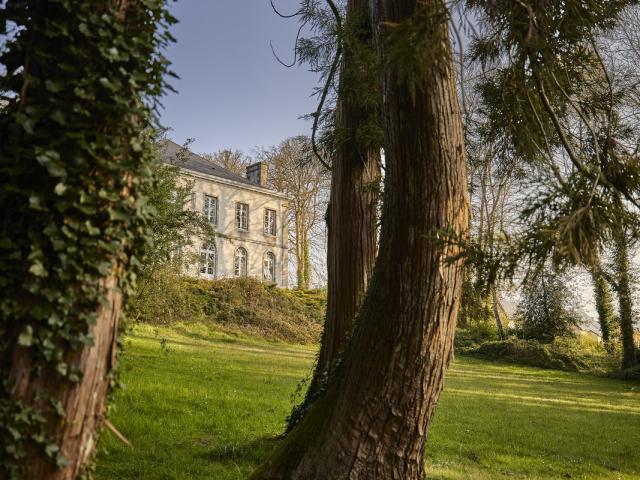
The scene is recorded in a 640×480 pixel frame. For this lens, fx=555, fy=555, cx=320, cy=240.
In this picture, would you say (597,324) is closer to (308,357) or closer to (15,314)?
(308,357)

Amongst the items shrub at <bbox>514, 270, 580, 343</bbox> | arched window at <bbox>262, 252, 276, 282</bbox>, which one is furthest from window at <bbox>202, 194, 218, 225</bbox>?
shrub at <bbox>514, 270, 580, 343</bbox>

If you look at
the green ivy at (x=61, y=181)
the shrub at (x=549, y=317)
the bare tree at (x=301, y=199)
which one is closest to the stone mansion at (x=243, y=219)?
the bare tree at (x=301, y=199)

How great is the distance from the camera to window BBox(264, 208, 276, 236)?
107ft

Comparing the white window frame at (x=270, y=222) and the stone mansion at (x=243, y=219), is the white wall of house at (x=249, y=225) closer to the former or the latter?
the stone mansion at (x=243, y=219)

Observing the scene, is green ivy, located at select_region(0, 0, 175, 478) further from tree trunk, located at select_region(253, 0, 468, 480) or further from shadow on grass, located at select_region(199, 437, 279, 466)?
shadow on grass, located at select_region(199, 437, 279, 466)

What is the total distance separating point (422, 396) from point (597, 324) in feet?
73.3

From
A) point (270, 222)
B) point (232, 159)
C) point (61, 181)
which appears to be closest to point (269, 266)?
point (270, 222)

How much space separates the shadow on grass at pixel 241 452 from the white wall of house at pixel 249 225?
22.8 metres

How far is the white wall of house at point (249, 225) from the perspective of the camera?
29656 millimetres

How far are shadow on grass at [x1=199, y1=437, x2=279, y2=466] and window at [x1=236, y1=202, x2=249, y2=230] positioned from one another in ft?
83.1

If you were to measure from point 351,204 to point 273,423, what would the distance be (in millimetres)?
3423

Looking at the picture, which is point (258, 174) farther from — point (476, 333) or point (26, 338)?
point (26, 338)

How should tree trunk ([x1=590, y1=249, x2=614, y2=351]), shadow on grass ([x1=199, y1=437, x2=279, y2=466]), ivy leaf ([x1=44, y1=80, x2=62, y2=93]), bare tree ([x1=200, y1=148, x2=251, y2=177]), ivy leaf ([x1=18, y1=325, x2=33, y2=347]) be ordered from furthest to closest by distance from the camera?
1. bare tree ([x1=200, y1=148, x2=251, y2=177])
2. tree trunk ([x1=590, y1=249, x2=614, y2=351])
3. shadow on grass ([x1=199, y1=437, x2=279, y2=466])
4. ivy leaf ([x1=44, y1=80, x2=62, y2=93])
5. ivy leaf ([x1=18, y1=325, x2=33, y2=347])

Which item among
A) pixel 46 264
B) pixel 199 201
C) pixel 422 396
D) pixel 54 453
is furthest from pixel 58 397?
pixel 199 201
